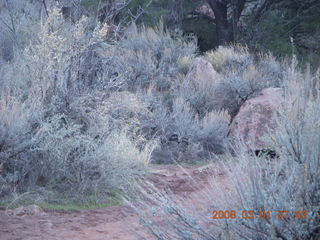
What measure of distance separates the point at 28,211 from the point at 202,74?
7727mm

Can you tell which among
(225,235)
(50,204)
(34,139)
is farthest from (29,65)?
Answer: (225,235)

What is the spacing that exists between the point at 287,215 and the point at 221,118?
23.8 feet

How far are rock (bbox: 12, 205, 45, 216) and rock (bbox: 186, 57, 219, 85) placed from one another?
710cm

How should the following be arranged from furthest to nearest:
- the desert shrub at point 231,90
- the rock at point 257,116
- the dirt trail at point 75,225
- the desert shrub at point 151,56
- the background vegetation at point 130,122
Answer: the desert shrub at point 151,56
the desert shrub at point 231,90
the rock at point 257,116
the dirt trail at point 75,225
the background vegetation at point 130,122

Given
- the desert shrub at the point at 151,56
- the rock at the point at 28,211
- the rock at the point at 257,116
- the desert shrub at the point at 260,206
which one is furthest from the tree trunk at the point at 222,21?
the desert shrub at the point at 260,206

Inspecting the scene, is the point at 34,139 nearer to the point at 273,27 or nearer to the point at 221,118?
the point at 221,118

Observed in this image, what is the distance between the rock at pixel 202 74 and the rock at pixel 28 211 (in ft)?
23.3

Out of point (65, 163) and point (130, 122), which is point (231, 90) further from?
point (65, 163)

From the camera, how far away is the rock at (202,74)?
12.1 m

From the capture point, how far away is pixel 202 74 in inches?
486

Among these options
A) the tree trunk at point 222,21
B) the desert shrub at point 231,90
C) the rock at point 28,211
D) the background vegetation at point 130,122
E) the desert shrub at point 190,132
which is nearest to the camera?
the background vegetation at point 130,122

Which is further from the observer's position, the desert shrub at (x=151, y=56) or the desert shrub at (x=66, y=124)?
the desert shrub at (x=151, y=56)
